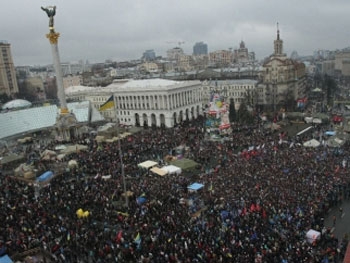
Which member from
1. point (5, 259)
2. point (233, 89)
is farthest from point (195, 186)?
point (233, 89)

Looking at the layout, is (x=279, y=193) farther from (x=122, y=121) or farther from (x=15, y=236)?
(x=122, y=121)

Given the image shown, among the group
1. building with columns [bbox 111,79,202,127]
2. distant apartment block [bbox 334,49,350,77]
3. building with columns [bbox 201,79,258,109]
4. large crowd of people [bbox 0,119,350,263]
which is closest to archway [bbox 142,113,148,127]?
building with columns [bbox 111,79,202,127]

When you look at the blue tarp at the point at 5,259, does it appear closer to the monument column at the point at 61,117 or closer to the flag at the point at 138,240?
the flag at the point at 138,240

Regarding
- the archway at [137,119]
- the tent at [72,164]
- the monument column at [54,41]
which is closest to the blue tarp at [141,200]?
the tent at [72,164]

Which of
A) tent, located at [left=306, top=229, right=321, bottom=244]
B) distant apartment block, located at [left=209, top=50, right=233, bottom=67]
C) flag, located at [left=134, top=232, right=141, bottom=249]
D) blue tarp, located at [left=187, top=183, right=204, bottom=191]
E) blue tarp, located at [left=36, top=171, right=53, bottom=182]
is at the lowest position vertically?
tent, located at [left=306, top=229, right=321, bottom=244]

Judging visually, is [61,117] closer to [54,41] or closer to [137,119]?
[54,41]

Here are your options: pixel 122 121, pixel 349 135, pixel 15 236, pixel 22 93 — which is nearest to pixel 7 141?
pixel 122 121

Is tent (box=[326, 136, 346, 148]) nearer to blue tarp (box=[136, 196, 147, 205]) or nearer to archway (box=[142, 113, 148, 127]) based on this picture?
blue tarp (box=[136, 196, 147, 205])
